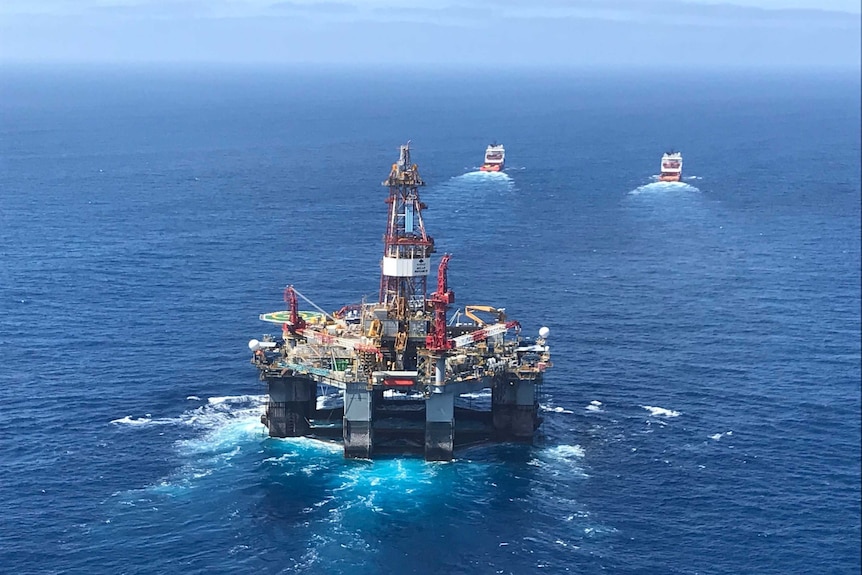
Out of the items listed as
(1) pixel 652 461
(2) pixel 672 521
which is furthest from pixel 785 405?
(2) pixel 672 521

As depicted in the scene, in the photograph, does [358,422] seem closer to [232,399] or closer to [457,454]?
[457,454]

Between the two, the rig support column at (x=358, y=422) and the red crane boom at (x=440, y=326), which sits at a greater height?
the red crane boom at (x=440, y=326)

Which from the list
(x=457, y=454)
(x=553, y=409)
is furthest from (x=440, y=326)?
(x=553, y=409)

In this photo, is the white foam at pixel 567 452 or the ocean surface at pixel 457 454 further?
the white foam at pixel 567 452

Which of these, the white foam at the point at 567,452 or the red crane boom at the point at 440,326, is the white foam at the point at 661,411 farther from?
the red crane boom at the point at 440,326

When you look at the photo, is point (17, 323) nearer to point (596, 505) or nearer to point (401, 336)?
point (401, 336)

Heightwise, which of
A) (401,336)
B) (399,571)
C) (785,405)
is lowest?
(399,571)

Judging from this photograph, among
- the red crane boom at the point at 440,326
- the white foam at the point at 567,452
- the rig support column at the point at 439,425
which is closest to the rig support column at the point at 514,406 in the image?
the white foam at the point at 567,452
